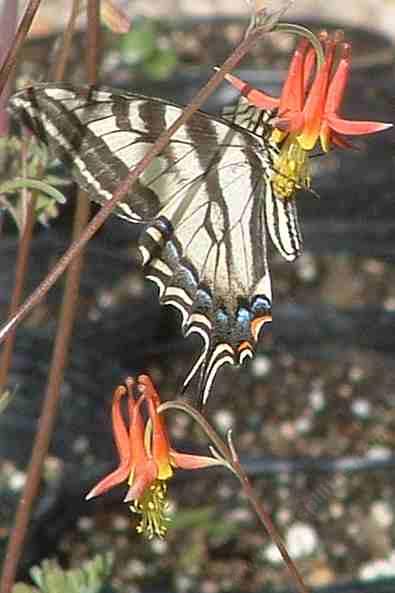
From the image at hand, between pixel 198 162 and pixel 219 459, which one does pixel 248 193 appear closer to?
pixel 198 162

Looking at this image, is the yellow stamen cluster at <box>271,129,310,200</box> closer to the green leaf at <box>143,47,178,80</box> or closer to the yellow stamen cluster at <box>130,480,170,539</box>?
the yellow stamen cluster at <box>130,480,170,539</box>

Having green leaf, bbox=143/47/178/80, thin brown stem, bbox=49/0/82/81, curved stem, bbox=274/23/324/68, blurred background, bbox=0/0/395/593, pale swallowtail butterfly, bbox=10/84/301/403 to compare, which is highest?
green leaf, bbox=143/47/178/80

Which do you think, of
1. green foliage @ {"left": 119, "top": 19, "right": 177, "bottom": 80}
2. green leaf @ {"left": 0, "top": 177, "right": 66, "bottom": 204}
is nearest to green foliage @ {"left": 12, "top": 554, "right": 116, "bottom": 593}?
green leaf @ {"left": 0, "top": 177, "right": 66, "bottom": 204}

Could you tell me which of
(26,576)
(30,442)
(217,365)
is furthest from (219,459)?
(30,442)

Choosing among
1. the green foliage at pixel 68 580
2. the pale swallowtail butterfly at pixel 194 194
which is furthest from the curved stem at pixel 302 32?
the green foliage at pixel 68 580

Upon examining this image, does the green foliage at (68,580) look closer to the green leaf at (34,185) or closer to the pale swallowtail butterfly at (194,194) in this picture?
the pale swallowtail butterfly at (194,194)

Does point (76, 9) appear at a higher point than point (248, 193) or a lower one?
higher
